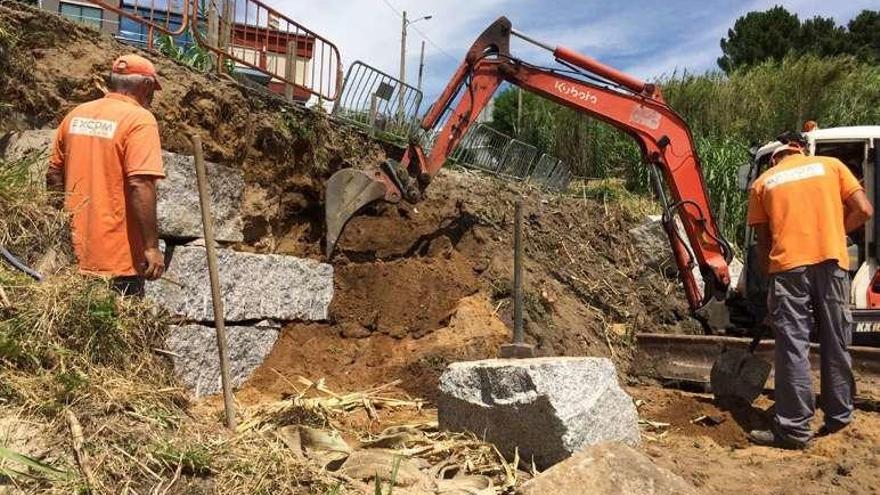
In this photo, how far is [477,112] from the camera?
7.97 metres

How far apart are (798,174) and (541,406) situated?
257cm

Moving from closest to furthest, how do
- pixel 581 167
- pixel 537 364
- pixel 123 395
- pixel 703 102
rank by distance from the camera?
pixel 123 395 < pixel 537 364 < pixel 581 167 < pixel 703 102

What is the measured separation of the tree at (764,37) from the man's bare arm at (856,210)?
31.8 metres

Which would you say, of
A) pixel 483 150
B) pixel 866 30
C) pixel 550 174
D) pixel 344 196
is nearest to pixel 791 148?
pixel 344 196

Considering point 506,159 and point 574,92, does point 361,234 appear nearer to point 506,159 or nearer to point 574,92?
point 574,92

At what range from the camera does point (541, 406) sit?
423cm

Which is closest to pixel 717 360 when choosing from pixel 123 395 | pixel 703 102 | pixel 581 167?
pixel 123 395

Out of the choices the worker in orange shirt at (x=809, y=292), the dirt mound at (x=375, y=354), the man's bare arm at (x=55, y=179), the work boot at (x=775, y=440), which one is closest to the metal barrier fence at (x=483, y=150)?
the dirt mound at (x=375, y=354)

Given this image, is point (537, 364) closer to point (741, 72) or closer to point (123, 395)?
point (123, 395)

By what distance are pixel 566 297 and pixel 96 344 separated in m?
5.57

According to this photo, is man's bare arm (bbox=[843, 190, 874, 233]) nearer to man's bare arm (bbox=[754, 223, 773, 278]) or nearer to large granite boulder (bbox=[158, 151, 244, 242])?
man's bare arm (bbox=[754, 223, 773, 278])

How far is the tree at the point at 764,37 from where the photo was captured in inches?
1387

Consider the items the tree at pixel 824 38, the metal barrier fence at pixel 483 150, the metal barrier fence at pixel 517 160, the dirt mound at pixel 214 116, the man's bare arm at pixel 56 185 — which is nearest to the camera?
the man's bare arm at pixel 56 185

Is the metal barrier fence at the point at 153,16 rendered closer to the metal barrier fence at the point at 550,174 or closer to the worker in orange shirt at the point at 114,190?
the worker in orange shirt at the point at 114,190
